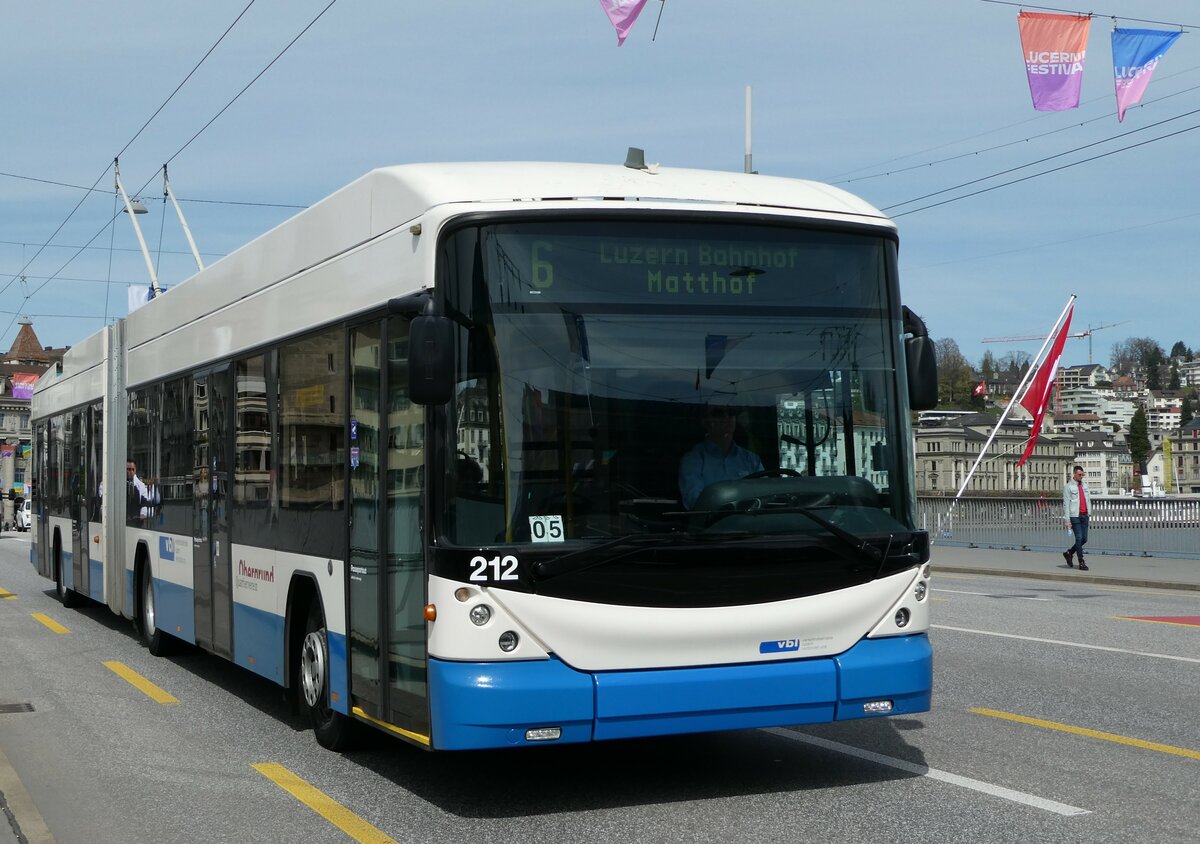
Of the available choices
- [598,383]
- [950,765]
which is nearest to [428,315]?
[598,383]

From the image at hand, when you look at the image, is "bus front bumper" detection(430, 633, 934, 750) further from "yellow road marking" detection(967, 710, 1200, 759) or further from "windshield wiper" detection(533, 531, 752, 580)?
"yellow road marking" detection(967, 710, 1200, 759)

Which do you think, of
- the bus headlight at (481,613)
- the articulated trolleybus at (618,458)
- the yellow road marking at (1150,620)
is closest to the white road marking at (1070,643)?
the yellow road marking at (1150,620)

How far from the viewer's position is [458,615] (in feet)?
21.6

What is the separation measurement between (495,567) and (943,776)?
2493mm

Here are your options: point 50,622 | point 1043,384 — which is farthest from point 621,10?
point 1043,384

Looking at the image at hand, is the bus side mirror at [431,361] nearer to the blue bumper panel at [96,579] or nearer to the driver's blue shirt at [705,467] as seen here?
the driver's blue shirt at [705,467]

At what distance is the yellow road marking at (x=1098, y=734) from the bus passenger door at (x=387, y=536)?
3.89 metres

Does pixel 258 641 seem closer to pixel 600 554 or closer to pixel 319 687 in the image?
pixel 319 687

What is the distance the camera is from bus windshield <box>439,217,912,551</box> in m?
6.66

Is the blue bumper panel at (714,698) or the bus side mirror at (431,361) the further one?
the blue bumper panel at (714,698)

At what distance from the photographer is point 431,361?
256 inches

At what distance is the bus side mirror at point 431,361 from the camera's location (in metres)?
6.48

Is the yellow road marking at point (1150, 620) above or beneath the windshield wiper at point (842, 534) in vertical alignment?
beneath

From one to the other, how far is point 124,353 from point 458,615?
Answer: 906 cm
